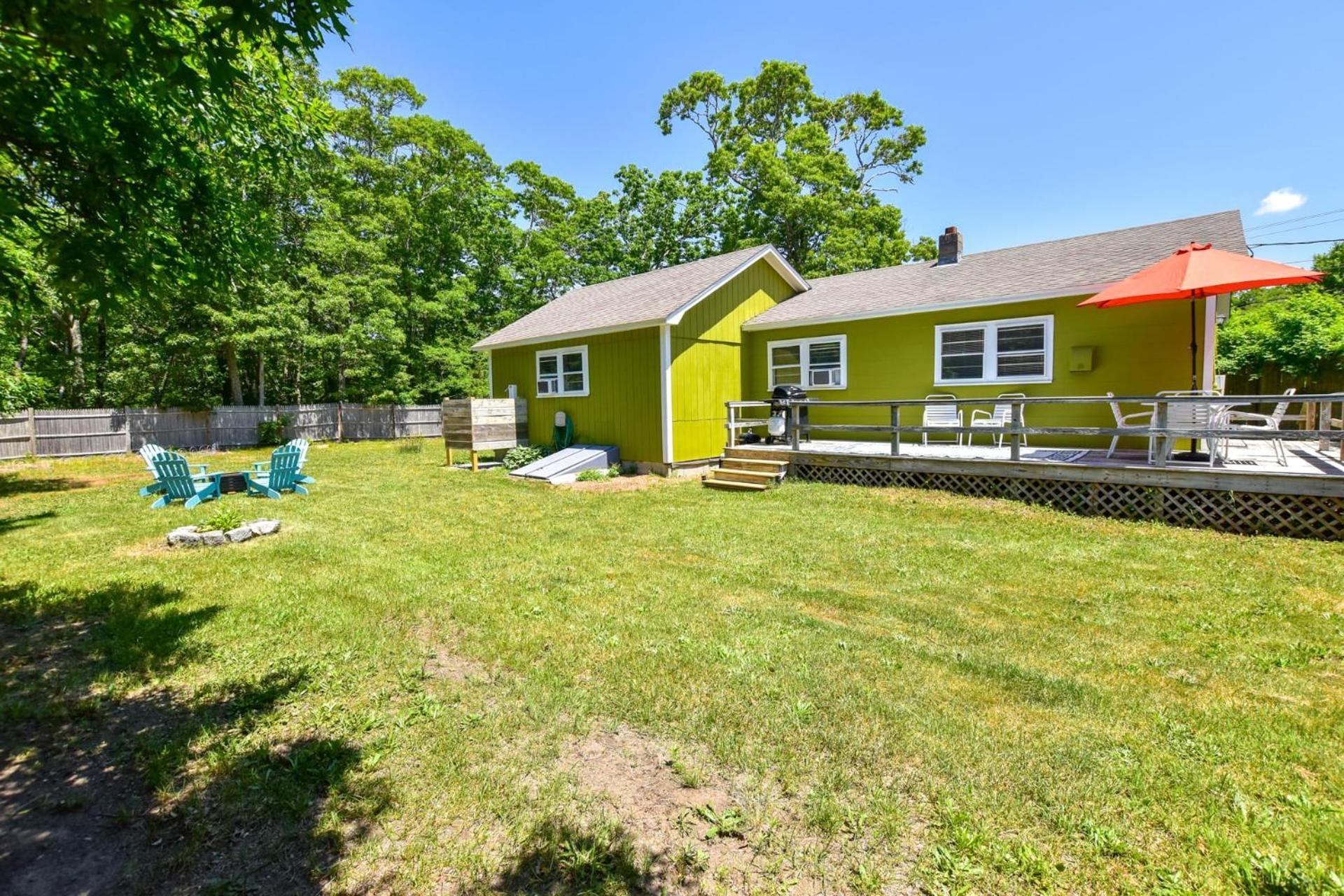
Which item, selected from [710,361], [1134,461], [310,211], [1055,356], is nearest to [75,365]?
[310,211]

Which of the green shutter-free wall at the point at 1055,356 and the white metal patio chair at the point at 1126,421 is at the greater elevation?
the green shutter-free wall at the point at 1055,356

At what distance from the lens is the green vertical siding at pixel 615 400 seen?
11.6 m

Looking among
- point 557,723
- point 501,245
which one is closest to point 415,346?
point 501,245

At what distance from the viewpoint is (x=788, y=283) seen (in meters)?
14.5

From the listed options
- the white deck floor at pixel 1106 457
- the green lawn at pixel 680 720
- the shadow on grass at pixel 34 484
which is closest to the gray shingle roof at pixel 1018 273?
the white deck floor at pixel 1106 457

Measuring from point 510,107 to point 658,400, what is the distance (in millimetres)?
19850

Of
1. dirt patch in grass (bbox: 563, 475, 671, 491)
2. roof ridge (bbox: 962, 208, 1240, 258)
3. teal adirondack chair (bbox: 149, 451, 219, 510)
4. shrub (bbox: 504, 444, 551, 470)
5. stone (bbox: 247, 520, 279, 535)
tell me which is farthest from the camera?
shrub (bbox: 504, 444, 551, 470)

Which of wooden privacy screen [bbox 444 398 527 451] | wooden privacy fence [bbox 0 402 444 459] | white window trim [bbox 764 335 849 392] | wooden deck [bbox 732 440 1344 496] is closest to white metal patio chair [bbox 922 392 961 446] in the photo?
wooden deck [bbox 732 440 1344 496]

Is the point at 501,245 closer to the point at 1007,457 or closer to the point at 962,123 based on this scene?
the point at 962,123

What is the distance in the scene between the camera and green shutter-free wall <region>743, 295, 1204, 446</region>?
349 inches

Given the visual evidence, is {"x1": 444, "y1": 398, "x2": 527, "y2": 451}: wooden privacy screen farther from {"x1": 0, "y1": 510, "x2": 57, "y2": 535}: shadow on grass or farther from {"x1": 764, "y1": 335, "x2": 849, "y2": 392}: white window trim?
{"x1": 0, "y1": 510, "x2": 57, "y2": 535}: shadow on grass

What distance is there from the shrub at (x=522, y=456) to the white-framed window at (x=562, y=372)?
55.0 inches

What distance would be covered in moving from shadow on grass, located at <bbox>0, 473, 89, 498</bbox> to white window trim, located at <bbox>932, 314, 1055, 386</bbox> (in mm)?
16823

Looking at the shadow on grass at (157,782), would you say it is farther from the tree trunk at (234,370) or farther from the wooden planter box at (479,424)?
the tree trunk at (234,370)
